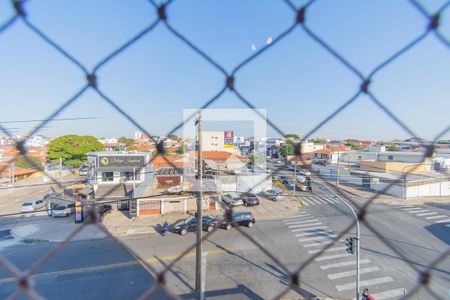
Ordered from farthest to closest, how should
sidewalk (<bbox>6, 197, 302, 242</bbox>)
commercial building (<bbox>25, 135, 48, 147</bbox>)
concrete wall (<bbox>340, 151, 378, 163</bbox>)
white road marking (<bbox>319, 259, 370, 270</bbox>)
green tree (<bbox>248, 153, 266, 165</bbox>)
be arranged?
concrete wall (<bbox>340, 151, 378, 163</bbox>), sidewalk (<bbox>6, 197, 302, 242</bbox>), white road marking (<bbox>319, 259, 370, 270</bbox>), green tree (<bbox>248, 153, 266, 165</bbox>), commercial building (<bbox>25, 135, 48, 147</bbox>)

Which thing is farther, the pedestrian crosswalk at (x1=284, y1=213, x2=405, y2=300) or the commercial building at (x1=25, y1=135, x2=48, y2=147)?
the pedestrian crosswalk at (x1=284, y1=213, x2=405, y2=300)

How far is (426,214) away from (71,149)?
19.1m

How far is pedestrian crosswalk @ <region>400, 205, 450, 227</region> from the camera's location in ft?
29.5

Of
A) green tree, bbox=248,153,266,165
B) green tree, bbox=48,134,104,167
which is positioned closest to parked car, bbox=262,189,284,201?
green tree, bbox=248,153,266,165

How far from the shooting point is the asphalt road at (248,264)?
474 cm

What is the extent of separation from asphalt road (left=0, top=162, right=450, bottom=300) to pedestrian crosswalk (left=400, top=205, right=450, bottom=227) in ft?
1.16

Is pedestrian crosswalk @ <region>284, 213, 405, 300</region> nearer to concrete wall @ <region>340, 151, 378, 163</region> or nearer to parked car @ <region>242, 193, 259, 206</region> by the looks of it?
parked car @ <region>242, 193, 259, 206</region>

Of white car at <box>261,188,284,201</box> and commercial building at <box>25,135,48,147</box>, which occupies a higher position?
commercial building at <box>25,135,48,147</box>

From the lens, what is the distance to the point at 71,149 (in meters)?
15.6

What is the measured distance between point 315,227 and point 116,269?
6.17 metres

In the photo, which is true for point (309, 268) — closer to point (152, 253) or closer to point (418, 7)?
point (152, 253)

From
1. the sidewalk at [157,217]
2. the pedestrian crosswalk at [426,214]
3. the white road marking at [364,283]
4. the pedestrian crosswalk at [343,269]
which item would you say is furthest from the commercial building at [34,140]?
the pedestrian crosswalk at [426,214]

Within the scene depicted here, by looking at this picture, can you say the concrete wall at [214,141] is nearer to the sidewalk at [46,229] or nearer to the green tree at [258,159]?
the green tree at [258,159]

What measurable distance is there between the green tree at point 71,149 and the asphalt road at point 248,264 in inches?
319
